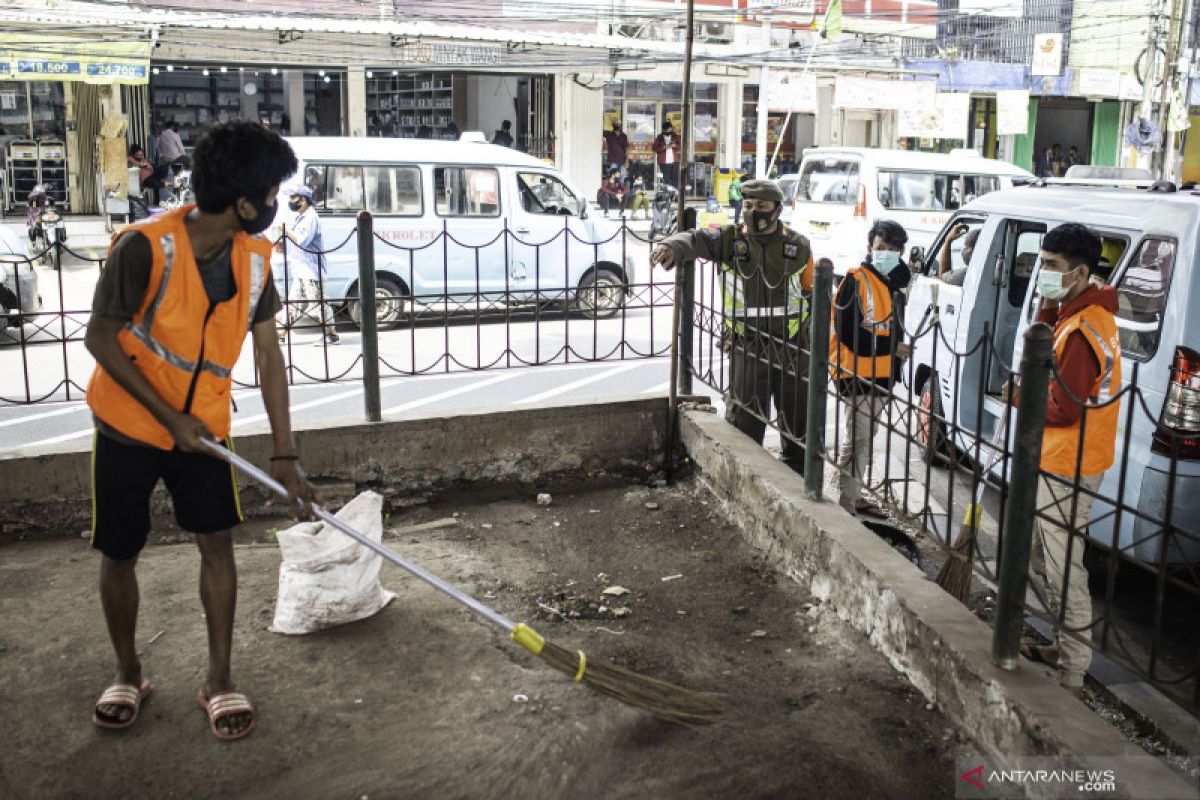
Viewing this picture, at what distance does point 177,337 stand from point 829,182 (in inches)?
521

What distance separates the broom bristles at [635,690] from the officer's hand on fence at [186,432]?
1072mm

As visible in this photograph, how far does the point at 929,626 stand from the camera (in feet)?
10.7

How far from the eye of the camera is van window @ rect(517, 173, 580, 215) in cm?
1209

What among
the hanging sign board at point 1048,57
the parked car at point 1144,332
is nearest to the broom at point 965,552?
the parked car at point 1144,332

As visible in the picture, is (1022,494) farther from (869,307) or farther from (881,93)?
(881,93)

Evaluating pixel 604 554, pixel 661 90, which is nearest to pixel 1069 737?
pixel 604 554

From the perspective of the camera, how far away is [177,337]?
295 centimetres

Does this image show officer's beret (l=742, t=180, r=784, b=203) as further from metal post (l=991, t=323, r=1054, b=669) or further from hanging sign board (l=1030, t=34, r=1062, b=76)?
hanging sign board (l=1030, t=34, r=1062, b=76)

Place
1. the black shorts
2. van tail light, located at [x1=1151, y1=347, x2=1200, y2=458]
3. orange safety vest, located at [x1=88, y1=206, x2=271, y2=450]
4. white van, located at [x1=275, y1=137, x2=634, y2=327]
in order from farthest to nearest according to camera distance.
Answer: white van, located at [x1=275, y1=137, x2=634, y2=327], van tail light, located at [x1=1151, y1=347, x2=1200, y2=458], the black shorts, orange safety vest, located at [x1=88, y1=206, x2=271, y2=450]

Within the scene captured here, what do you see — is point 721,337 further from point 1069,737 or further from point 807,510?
point 1069,737

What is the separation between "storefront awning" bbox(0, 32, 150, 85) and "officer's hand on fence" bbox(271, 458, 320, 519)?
14.5 metres

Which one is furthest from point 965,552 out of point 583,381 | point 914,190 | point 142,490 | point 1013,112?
point 1013,112

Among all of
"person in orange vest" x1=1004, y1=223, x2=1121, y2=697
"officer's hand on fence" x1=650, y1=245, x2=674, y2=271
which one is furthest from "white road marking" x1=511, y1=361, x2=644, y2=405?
"person in orange vest" x1=1004, y1=223, x2=1121, y2=697

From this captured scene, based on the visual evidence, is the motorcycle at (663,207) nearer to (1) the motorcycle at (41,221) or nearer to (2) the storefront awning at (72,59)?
(2) the storefront awning at (72,59)
